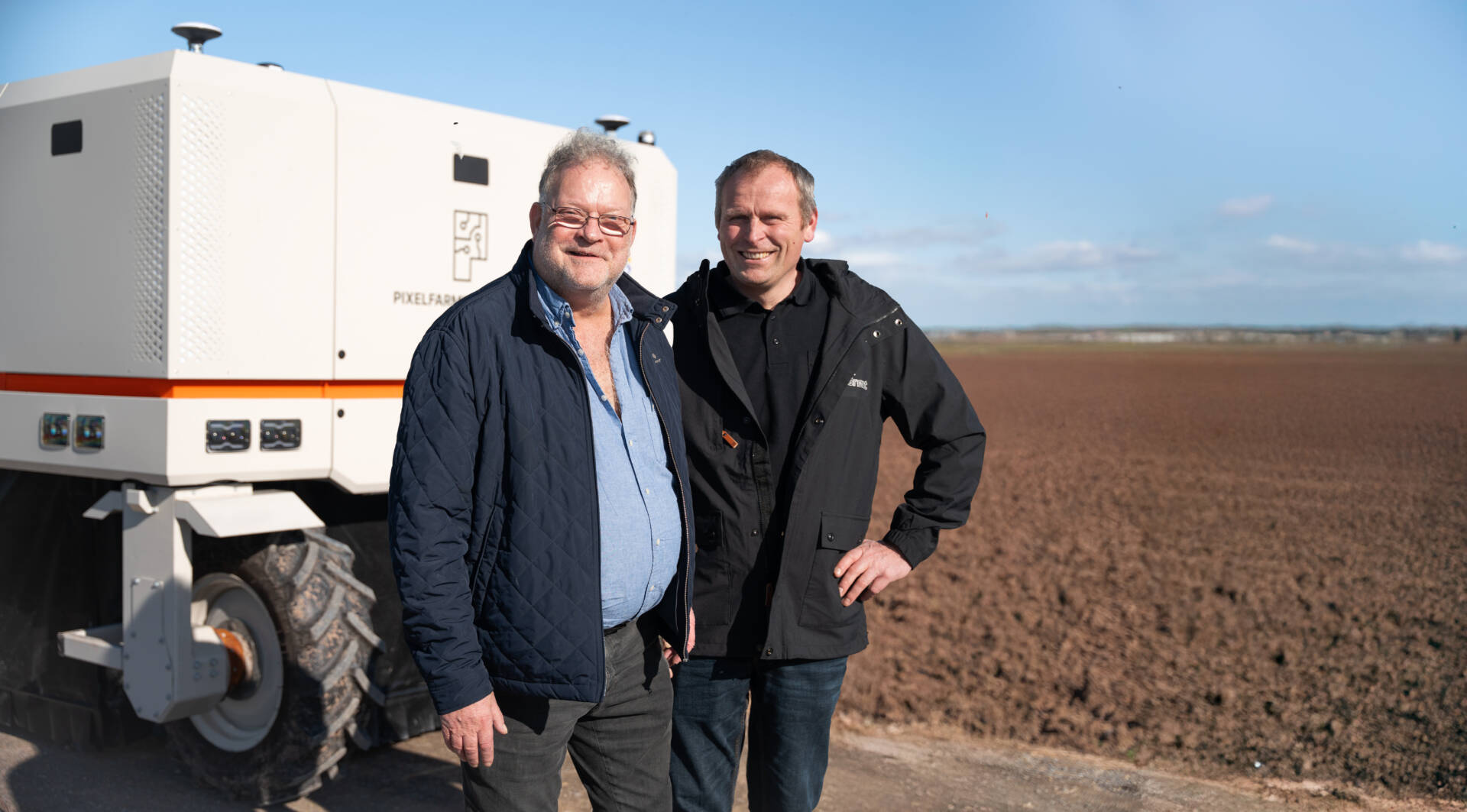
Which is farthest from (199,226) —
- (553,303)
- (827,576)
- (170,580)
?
(827,576)

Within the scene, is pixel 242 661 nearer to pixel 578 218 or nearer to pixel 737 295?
pixel 737 295

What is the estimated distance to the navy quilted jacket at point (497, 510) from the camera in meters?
2.11

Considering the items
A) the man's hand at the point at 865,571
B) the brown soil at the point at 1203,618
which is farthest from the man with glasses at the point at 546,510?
the brown soil at the point at 1203,618

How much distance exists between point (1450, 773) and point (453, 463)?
473 cm

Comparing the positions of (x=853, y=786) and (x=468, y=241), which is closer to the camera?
(x=468, y=241)

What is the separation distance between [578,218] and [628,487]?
58 centimetres

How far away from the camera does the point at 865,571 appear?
278 cm

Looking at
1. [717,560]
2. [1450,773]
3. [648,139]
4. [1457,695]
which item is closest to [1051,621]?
[1457,695]

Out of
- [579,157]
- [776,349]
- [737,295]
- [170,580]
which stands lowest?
[170,580]

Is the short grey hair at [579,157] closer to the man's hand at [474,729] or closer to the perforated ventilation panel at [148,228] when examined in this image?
the man's hand at [474,729]

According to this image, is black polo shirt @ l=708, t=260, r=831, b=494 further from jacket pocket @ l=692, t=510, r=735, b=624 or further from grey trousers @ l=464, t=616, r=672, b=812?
grey trousers @ l=464, t=616, r=672, b=812

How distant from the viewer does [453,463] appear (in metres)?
2.12

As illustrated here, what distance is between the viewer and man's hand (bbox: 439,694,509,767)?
2.15 meters

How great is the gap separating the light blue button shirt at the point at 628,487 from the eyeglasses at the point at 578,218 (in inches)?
5.9
